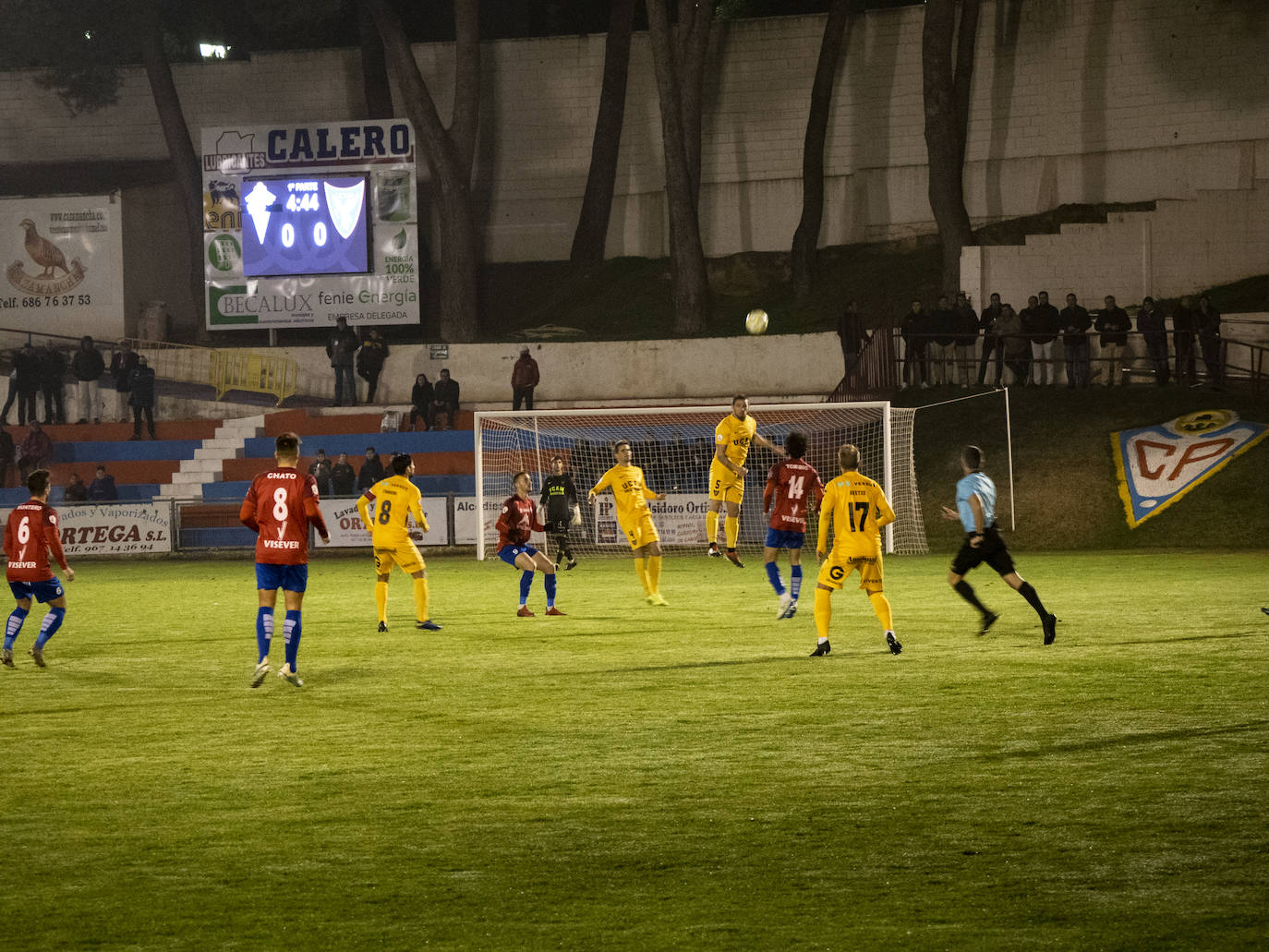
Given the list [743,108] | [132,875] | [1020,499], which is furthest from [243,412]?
[132,875]

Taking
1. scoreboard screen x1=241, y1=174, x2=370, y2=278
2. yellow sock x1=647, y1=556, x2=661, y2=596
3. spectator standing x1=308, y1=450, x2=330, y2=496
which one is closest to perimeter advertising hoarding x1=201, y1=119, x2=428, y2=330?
scoreboard screen x1=241, y1=174, x2=370, y2=278

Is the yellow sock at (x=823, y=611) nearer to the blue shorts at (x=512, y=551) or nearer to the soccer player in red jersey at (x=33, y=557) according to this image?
the blue shorts at (x=512, y=551)

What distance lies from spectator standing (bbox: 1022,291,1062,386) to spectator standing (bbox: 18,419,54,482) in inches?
779

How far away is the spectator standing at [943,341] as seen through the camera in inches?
1137

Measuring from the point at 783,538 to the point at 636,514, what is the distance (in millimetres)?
2337

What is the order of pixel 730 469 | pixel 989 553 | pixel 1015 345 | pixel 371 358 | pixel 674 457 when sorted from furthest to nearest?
pixel 371 358, pixel 1015 345, pixel 674 457, pixel 730 469, pixel 989 553

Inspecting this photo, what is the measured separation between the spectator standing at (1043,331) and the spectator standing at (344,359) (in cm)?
1465

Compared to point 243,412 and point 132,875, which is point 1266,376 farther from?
point 132,875

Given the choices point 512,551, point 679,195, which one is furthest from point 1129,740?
point 679,195

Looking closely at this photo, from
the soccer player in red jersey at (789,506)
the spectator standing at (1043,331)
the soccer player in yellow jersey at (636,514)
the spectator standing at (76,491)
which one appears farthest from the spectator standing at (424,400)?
the soccer player in red jersey at (789,506)

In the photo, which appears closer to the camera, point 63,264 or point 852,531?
point 852,531

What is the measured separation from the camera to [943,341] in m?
28.9

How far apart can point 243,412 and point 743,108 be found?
1540cm

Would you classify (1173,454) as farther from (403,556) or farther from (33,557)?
(33,557)
